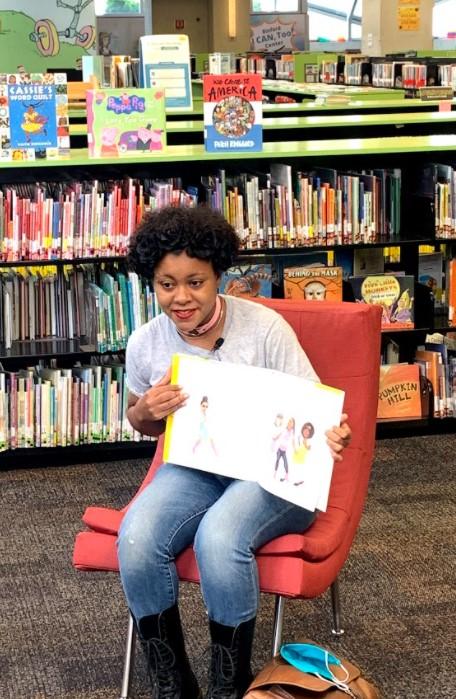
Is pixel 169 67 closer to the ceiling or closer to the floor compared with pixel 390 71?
closer to the floor

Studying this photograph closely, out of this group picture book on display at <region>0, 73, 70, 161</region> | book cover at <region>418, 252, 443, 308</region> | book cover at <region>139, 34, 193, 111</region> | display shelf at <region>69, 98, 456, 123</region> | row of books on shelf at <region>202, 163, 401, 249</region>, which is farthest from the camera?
display shelf at <region>69, 98, 456, 123</region>

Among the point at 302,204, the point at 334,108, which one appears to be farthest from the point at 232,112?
the point at 334,108

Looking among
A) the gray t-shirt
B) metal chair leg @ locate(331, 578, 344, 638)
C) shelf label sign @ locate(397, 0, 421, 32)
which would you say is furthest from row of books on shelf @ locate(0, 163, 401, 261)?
shelf label sign @ locate(397, 0, 421, 32)

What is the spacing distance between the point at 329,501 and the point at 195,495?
1.27ft

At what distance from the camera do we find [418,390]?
5.14 meters

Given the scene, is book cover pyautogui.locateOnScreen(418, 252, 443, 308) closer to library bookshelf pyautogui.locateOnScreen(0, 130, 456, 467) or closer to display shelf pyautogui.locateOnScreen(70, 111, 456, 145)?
library bookshelf pyautogui.locateOnScreen(0, 130, 456, 467)

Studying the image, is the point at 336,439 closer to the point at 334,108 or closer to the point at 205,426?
the point at 205,426

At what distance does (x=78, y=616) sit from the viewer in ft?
11.1

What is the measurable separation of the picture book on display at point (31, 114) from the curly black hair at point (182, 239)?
1.92 m

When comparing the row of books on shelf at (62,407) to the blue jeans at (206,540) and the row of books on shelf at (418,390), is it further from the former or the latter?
the blue jeans at (206,540)

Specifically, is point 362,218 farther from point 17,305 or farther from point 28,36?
point 28,36

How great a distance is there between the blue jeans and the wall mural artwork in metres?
13.8

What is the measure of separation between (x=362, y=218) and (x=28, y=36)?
38.9ft

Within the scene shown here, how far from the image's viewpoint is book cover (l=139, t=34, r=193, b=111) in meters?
6.92
